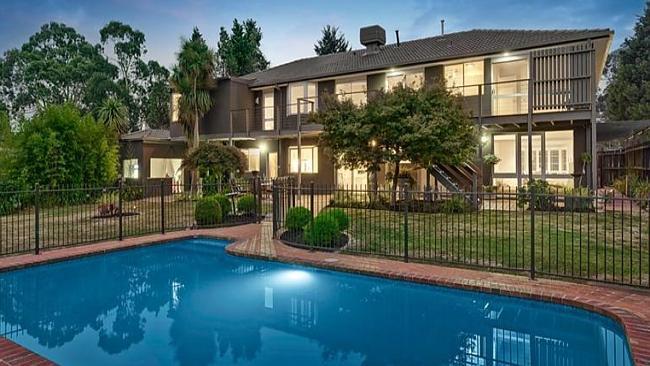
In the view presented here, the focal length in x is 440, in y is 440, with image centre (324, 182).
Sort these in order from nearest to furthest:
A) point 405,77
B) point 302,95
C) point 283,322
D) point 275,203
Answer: point 283,322, point 275,203, point 405,77, point 302,95

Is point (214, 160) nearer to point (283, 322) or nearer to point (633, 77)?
point (283, 322)

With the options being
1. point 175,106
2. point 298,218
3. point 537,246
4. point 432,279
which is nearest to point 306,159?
point 175,106

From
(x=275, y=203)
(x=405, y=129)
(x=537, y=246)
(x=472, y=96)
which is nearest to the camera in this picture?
(x=537, y=246)

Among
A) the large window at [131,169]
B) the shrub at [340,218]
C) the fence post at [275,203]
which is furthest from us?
the large window at [131,169]

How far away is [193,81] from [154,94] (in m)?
22.8

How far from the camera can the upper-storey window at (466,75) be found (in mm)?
17656

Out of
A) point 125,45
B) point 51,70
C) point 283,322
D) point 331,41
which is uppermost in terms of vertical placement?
point 125,45

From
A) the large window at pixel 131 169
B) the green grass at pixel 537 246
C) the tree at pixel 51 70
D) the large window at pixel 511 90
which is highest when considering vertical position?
the tree at pixel 51 70

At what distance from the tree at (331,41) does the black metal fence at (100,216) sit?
74.5ft

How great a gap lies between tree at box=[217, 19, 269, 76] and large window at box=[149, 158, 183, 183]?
15759 mm

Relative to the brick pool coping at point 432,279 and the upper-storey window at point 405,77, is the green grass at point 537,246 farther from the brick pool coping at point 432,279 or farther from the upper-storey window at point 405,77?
the upper-storey window at point 405,77

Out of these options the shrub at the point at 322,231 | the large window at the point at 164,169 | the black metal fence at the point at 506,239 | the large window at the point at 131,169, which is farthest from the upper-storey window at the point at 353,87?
the large window at the point at 131,169

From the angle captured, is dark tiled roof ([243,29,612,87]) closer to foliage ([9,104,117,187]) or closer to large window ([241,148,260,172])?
large window ([241,148,260,172])

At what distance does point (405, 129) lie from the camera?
13406 millimetres
